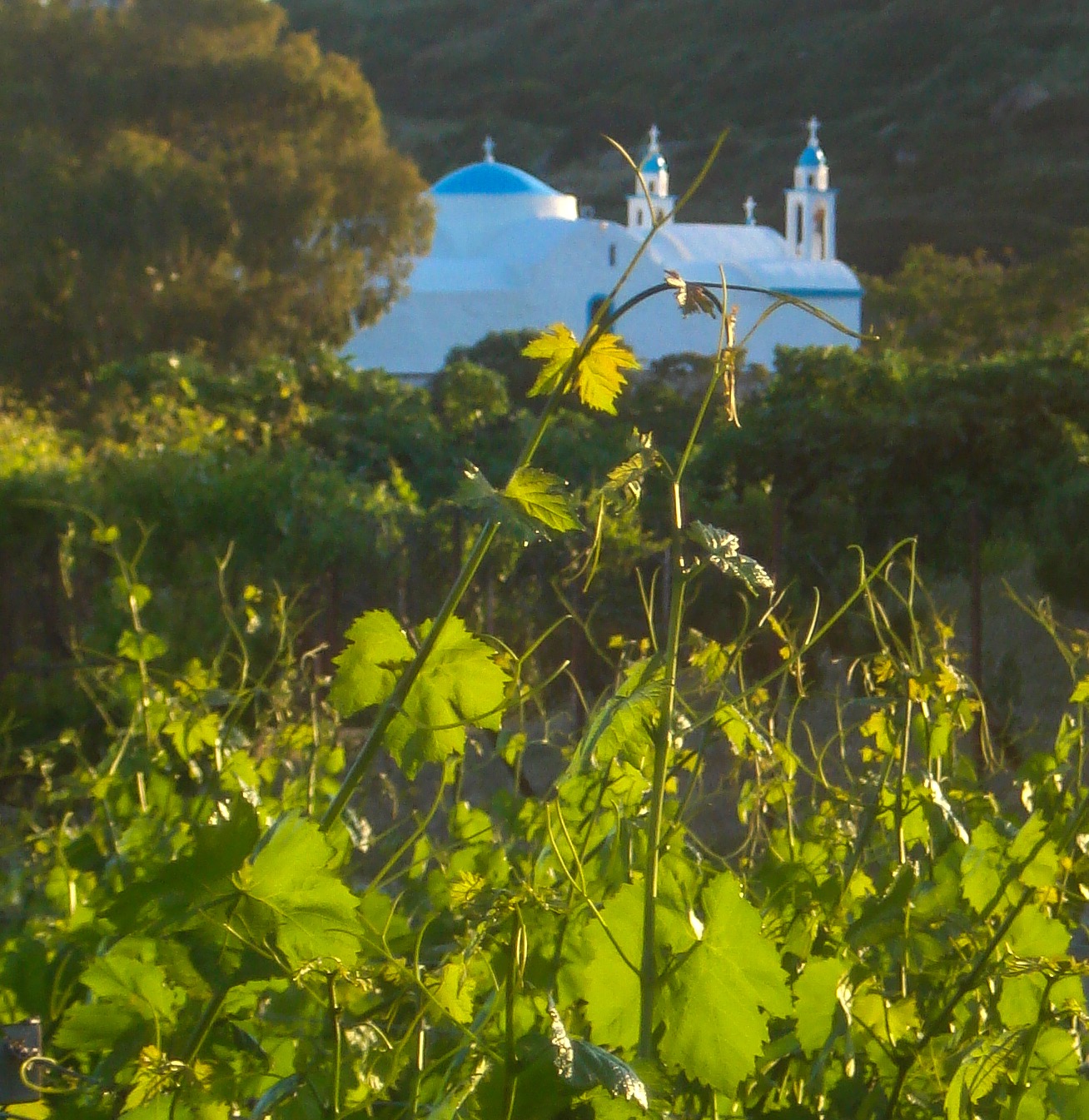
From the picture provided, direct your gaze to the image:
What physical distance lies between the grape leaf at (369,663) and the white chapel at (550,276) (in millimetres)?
24281

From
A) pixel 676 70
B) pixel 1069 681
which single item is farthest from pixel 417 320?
pixel 676 70

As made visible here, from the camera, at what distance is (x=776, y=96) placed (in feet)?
192

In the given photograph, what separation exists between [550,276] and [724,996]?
26451 millimetres

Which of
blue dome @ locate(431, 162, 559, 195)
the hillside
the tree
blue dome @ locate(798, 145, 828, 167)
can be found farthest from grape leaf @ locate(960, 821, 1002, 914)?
the hillside

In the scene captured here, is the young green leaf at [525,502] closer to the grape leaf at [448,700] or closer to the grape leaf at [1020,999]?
the grape leaf at [448,700]

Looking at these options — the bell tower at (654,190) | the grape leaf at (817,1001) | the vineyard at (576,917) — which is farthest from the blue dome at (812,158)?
the grape leaf at (817,1001)

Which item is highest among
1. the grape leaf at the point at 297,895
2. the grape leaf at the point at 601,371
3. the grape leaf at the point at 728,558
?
the grape leaf at the point at 601,371

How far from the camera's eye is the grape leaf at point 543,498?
0.95 meters

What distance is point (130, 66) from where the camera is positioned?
2200 cm

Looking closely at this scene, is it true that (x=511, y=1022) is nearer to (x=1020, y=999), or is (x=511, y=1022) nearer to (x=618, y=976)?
(x=618, y=976)

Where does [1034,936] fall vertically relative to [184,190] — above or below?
below

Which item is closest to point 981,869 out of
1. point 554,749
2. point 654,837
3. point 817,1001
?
point 817,1001

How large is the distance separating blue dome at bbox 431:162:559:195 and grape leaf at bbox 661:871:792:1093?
28.9m

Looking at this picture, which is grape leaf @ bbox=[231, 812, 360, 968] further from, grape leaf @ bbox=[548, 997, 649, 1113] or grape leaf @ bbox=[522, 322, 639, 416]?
grape leaf @ bbox=[522, 322, 639, 416]
